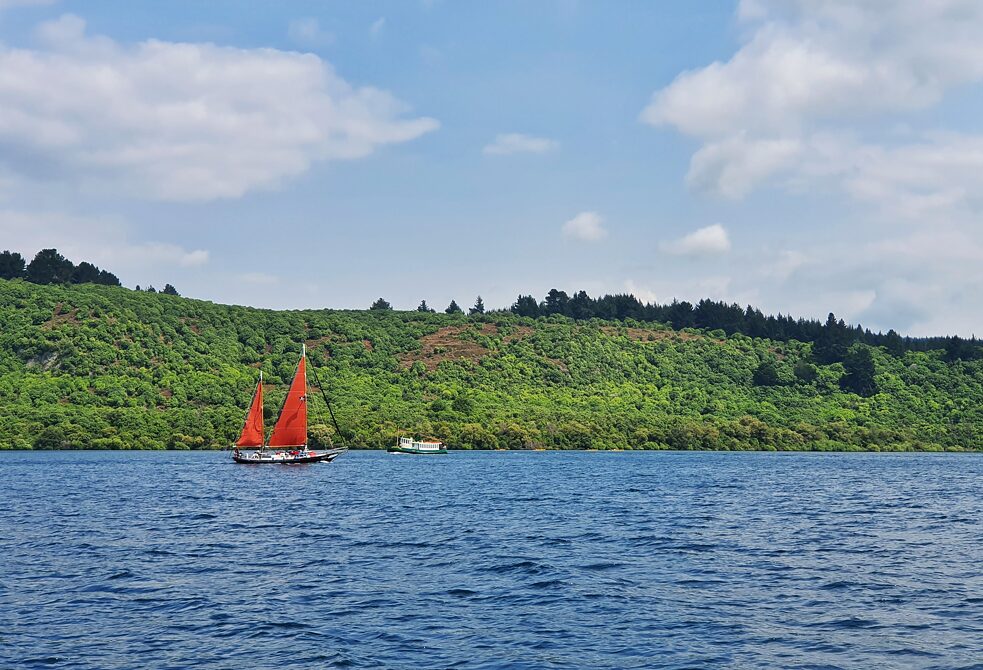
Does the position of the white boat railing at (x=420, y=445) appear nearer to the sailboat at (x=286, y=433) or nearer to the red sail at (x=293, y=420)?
the sailboat at (x=286, y=433)

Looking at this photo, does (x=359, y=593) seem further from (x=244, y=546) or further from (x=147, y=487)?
(x=147, y=487)

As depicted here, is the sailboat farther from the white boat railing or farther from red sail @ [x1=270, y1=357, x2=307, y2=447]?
the white boat railing

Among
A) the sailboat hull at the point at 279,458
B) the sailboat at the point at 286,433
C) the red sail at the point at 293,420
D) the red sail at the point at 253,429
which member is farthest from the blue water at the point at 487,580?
the red sail at the point at 253,429

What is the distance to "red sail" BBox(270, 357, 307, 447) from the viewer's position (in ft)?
372

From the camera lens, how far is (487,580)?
3653 centimetres

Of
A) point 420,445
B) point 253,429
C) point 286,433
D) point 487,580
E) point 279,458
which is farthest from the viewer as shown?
point 420,445

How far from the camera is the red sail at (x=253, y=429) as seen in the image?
121500mm

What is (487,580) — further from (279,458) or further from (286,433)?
(279,458)

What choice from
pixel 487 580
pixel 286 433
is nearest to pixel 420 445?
pixel 286 433

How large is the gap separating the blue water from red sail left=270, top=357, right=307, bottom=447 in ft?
124

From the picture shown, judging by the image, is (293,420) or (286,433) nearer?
(293,420)

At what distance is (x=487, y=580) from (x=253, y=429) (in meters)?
91.2

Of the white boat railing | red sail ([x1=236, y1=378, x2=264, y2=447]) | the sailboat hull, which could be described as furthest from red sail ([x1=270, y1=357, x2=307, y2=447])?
the white boat railing

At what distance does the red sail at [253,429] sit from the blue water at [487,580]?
45.1 meters
